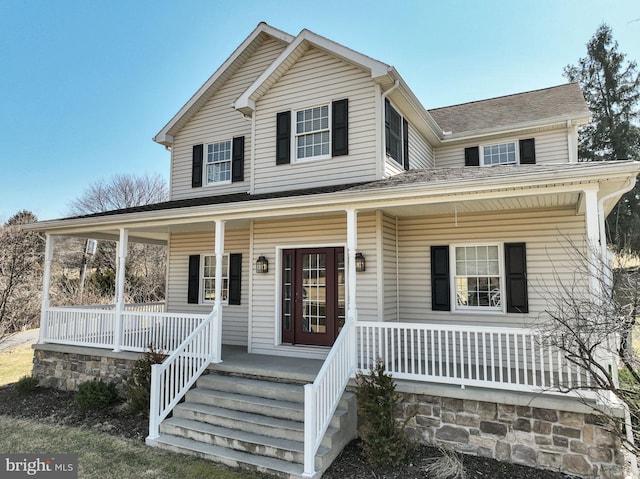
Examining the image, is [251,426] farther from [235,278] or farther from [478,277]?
[478,277]

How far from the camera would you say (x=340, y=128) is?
786 centimetres

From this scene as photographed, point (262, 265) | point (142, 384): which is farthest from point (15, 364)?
point (262, 265)

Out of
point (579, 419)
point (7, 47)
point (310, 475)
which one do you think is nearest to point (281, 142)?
point (310, 475)

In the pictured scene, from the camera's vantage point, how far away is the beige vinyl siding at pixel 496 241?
6738 millimetres

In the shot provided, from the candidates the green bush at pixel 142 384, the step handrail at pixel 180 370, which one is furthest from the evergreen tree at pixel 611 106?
the green bush at pixel 142 384

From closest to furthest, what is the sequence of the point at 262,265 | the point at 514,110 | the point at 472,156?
the point at 262,265 → the point at 472,156 → the point at 514,110

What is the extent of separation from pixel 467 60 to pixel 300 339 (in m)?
10.3

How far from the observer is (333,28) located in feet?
34.0

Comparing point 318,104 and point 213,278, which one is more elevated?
point 318,104

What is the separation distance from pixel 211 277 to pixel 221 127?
411 centimetres

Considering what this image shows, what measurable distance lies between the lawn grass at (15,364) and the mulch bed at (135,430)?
1.00 meters

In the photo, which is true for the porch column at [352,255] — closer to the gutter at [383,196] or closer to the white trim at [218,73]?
the gutter at [383,196]

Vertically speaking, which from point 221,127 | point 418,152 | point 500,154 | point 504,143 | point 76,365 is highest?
point 221,127

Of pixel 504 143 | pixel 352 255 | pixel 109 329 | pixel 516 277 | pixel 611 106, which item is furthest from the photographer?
pixel 611 106
